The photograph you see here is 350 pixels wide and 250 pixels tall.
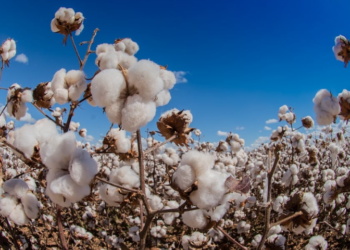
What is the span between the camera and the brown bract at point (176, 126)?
1.48 metres

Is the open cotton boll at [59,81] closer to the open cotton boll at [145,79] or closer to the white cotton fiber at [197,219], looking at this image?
the open cotton boll at [145,79]

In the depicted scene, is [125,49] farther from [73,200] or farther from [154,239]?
[154,239]

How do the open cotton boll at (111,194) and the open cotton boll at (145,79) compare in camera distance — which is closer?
the open cotton boll at (145,79)

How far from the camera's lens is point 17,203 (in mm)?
1731

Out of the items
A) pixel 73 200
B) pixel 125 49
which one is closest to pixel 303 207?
pixel 73 200

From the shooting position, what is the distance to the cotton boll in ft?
6.18

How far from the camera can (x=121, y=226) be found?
6.12m

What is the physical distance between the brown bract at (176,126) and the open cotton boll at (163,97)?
0.17m

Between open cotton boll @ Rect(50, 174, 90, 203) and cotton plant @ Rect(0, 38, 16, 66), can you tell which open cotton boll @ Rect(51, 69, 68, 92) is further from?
cotton plant @ Rect(0, 38, 16, 66)

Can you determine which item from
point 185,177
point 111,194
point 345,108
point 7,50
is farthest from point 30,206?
point 345,108

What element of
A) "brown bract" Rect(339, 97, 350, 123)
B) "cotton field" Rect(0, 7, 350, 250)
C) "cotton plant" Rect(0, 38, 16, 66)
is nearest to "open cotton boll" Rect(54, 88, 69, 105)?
"cotton field" Rect(0, 7, 350, 250)

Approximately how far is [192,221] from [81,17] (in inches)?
70.9

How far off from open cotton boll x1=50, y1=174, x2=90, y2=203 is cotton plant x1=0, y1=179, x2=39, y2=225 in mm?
792

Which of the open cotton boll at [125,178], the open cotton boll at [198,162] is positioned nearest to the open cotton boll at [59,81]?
the open cotton boll at [125,178]
